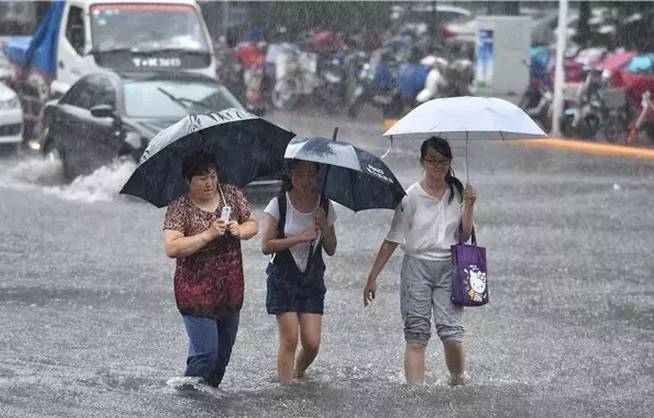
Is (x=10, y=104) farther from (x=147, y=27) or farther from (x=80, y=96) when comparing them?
(x=80, y=96)

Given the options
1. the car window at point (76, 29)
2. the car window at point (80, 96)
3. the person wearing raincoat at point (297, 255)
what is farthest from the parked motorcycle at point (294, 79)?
the person wearing raincoat at point (297, 255)

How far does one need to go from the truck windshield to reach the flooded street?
523 centimetres

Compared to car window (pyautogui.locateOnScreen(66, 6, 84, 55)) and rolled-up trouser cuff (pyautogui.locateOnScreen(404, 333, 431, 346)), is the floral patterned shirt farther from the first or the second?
car window (pyautogui.locateOnScreen(66, 6, 84, 55))

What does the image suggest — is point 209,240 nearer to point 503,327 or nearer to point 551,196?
point 503,327

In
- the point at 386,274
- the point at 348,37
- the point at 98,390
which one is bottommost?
the point at 348,37

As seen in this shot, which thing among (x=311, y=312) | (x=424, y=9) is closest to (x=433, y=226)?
(x=311, y=312)

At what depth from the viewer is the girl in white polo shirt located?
7828mm

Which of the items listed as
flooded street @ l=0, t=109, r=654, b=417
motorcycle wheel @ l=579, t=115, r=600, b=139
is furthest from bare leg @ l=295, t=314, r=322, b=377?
motorcycle wheel @ l=579, t=115, r=600, b=139

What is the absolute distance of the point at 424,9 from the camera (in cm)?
4003

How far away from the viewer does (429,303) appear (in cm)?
786

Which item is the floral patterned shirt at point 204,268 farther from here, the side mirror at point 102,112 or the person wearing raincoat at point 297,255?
the side mirror at point 102,112

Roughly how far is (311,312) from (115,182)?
31.2ft

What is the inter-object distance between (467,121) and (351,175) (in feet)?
2.13

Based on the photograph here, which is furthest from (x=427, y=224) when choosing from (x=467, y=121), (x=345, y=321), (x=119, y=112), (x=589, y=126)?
(x=589, y=126)
